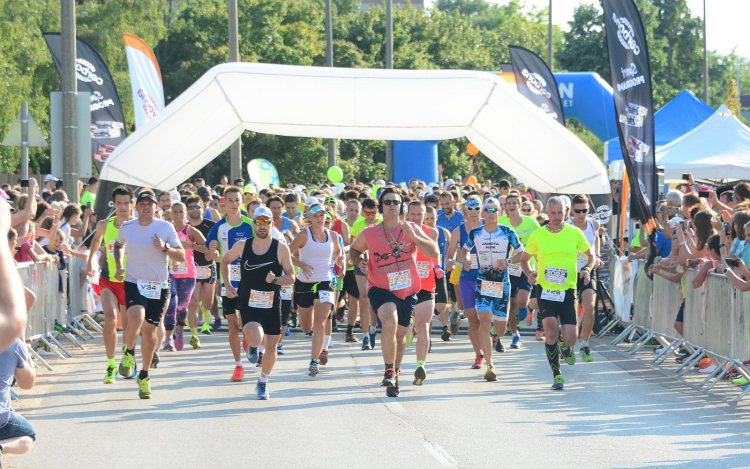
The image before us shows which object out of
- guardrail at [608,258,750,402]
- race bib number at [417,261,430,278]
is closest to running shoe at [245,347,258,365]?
race bib number at [417,261,430,278]

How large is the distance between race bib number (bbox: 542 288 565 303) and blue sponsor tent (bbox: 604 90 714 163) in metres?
15.5

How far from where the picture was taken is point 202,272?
1384 centimetres

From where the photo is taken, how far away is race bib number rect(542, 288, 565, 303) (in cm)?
1045

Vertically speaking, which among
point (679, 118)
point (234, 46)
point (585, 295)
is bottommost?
Answer: point (585, 295)

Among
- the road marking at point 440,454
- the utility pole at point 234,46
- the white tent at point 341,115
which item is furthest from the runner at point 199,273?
the utility pole at point 234,46

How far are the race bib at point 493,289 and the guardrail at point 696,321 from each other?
84.1 inches

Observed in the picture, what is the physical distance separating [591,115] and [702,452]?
70.9 ft

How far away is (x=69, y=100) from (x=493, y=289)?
6.21 meters

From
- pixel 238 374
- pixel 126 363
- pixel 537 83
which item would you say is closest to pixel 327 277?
pixel 238 374

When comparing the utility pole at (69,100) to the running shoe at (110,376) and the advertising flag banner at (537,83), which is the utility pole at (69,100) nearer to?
the running shoe at (110,376)

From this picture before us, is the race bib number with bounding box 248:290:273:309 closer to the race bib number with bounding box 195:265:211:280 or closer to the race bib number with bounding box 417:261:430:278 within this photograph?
the race bib number with bounding box 417:261:430:278

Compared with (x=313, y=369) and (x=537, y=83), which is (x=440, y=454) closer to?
(x=313, y=369)

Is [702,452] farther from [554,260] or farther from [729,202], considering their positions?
[729,202]

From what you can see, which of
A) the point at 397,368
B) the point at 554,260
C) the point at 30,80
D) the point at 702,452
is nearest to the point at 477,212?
the point at 554,260
